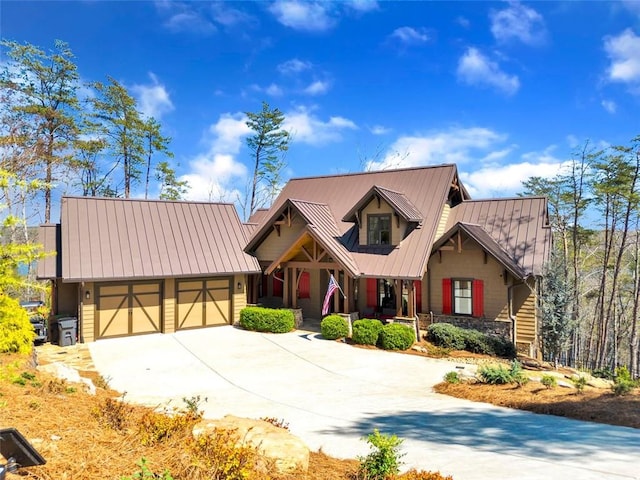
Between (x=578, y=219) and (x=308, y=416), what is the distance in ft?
87.6

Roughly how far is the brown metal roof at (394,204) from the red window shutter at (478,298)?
3676mm

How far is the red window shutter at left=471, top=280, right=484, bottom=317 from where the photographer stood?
17.9 m

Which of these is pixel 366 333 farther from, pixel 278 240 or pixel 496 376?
pixel 278 240

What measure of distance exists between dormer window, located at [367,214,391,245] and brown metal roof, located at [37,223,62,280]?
1295 centimetres

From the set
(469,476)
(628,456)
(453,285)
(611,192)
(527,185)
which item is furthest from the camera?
(527,185)

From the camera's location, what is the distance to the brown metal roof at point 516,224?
17750 millimetres

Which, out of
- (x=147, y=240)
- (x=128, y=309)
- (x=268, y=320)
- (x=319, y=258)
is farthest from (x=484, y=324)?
(x=147, y=240)

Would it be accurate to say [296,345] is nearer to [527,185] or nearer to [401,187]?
[401,187]

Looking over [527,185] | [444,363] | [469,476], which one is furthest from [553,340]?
[527,185]

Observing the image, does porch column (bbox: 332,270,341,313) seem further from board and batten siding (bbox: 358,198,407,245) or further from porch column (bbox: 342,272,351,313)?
board and batten siding (bbox: 358,198,407,245)

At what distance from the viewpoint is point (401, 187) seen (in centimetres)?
2181

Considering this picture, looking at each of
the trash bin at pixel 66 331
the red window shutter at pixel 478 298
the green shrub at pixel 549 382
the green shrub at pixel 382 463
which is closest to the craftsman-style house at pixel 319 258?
the red window shutter at pixel 478 298

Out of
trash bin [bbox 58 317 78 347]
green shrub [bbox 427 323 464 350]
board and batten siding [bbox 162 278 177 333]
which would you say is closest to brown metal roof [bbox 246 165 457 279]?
Result: green shrub [bbox 427 323 464 350]

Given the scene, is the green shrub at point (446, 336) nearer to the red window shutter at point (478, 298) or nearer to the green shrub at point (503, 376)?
the red window shutter at point (478, 298)
